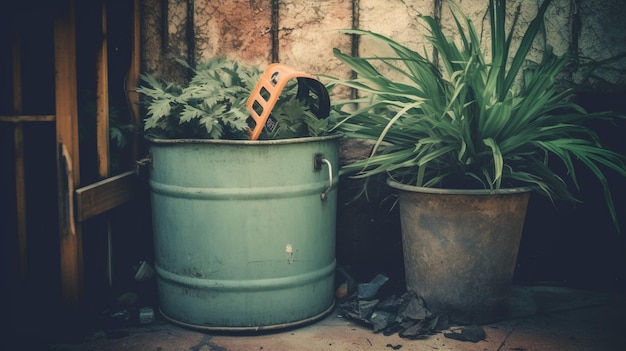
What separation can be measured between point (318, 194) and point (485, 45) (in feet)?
3.59

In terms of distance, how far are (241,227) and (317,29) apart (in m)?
1.06

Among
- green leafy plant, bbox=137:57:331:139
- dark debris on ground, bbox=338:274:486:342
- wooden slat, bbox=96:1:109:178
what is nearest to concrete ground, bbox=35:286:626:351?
dark debris on ground, bbox=338:274:486:342

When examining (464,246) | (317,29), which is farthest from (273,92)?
(464,246)

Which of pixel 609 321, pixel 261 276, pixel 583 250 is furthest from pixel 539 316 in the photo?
pixel 261 276

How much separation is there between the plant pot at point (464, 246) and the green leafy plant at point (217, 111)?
47 centimetres

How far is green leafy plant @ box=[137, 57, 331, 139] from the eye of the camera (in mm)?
2469

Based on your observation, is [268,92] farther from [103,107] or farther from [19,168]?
[19,168]

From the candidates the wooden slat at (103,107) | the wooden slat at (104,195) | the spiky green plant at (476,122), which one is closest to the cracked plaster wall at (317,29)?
the spiky green plant at (476,122)

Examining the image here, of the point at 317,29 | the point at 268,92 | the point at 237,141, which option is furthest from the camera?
the point at 317,29

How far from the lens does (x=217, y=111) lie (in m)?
2.48

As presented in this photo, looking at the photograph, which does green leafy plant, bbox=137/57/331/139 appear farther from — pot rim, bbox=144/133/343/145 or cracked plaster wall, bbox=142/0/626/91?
cracked plaster wall, bbox=142/0/626/91

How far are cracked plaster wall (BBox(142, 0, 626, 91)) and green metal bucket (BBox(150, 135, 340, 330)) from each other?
64 centimetres

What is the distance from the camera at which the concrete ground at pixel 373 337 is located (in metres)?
2.42

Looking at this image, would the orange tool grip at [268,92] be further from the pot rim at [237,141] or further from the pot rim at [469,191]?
the pot rim at [469,191]
